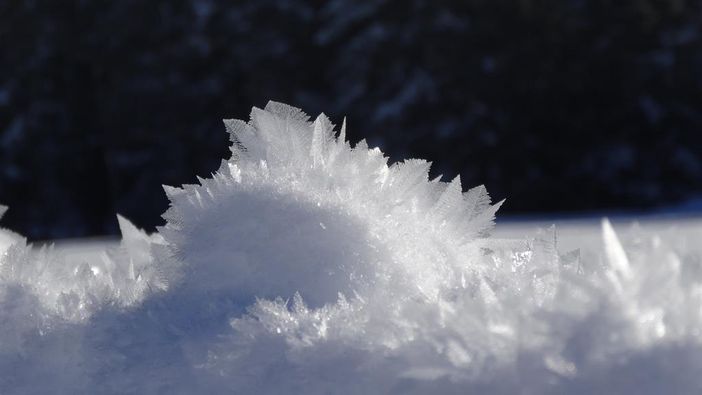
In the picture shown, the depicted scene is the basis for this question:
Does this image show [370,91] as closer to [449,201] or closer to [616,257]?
[449,201]

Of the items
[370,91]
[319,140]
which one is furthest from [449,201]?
[370,91]

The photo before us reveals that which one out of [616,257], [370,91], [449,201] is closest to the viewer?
[616,257]

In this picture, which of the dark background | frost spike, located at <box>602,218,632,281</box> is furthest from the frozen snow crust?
the dark background

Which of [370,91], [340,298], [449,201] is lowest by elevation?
[340,298]

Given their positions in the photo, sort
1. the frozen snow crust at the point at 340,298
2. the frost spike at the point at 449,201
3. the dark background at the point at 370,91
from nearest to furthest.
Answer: the frozen snow crust at the point at 340,298 < the frost spike at the point at 449,201 < the dark background at the point at 370,91

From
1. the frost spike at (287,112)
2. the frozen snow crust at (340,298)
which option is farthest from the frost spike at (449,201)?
the frost spike at (287,112)

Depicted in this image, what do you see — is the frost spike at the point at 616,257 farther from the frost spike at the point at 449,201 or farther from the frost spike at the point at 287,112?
the frost spike at the point at 287,112

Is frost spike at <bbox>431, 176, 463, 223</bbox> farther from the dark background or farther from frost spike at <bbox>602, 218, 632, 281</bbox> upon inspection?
the dark background
